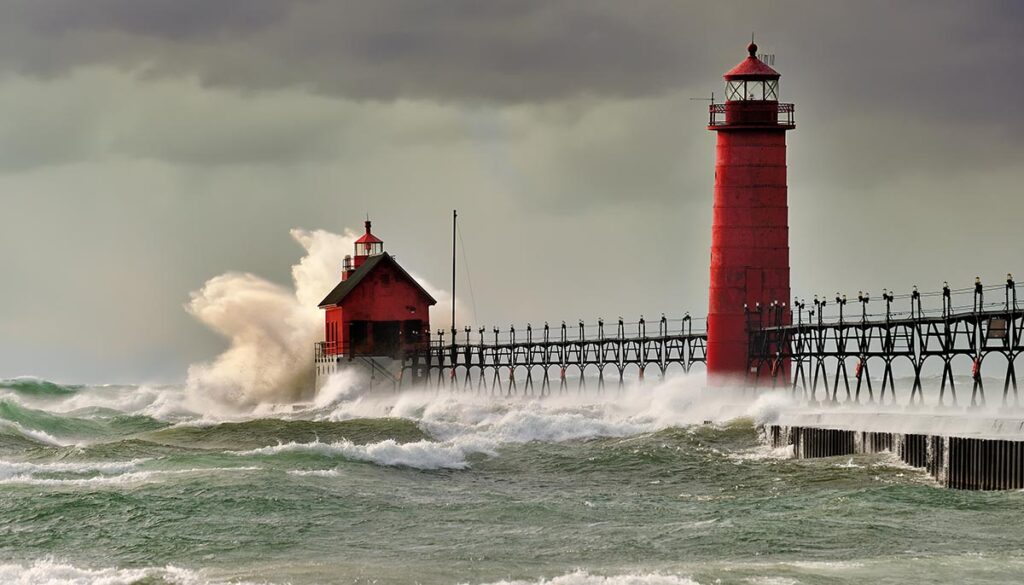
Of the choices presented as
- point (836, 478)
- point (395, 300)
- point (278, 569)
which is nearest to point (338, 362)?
point (395, 300)

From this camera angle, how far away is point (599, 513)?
27.6 metres

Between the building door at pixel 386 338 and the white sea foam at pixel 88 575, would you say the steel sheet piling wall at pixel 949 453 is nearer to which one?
the white sea foam at pixel 88 575

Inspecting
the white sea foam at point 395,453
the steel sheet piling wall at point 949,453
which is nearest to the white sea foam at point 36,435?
the white sea foam at point 395,453

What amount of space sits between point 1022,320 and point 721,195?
1091 centimetres

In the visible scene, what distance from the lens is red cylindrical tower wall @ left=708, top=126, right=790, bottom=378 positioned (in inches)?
1864

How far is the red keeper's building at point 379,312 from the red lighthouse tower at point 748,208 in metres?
25.3

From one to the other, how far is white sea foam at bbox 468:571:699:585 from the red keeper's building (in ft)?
162

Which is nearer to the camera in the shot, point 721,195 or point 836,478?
point 836,478

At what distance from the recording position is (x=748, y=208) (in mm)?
47312

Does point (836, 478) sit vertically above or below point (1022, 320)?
below

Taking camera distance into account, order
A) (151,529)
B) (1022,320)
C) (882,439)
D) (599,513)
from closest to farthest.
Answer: (151,529)
(599,513)
(882,439)
(1022,320)

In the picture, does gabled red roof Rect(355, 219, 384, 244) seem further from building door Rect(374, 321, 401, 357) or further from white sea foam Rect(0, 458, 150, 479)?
white sea foam Rect(0, 458, 150, 479)

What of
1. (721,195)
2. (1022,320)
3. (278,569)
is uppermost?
(721,195)

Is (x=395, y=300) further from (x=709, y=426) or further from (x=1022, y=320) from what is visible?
(x=1022, y=320)
